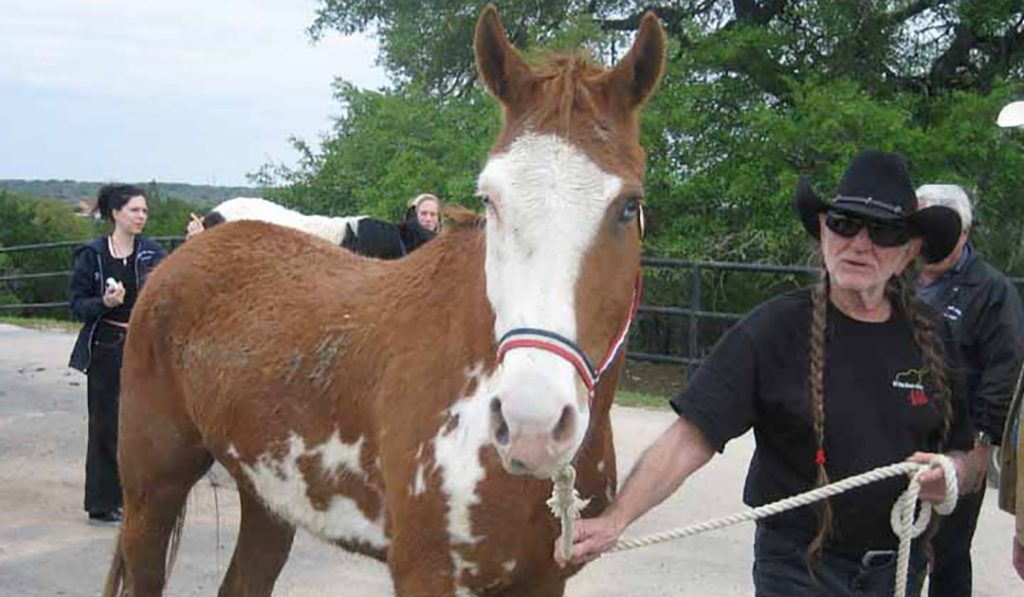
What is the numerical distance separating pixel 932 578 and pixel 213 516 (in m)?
3.97

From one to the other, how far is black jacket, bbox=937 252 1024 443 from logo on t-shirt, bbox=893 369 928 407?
427mm

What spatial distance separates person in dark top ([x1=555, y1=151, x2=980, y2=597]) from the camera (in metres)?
2.38

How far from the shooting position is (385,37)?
51.4 feet

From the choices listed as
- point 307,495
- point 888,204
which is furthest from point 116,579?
point 888,204

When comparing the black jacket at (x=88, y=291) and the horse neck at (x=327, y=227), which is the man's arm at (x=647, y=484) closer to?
the horse neck at (x=327, y=227)

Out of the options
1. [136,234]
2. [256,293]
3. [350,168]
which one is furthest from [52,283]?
[256,293]

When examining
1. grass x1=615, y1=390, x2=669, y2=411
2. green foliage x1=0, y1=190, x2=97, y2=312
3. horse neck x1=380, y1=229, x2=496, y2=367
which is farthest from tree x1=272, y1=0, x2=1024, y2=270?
green foliage x1=0, y1=190, x2=97, y2=312

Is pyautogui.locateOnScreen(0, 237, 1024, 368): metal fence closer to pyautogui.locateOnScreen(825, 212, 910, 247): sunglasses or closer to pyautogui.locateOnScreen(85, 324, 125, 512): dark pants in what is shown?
pyautogui.locateOnScreen(85, 324, 125, 512): dark pants

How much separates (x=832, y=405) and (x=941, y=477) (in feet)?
0.91

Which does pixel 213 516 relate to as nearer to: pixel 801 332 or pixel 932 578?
pixel 932 578

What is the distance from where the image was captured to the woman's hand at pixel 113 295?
18.9 ft

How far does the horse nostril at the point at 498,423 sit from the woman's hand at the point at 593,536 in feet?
1.54

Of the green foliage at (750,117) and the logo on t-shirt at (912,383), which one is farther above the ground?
the green foliage at (750,117)

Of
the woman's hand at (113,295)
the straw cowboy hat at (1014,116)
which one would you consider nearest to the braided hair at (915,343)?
the straw cowboy hat at (1014,116)
